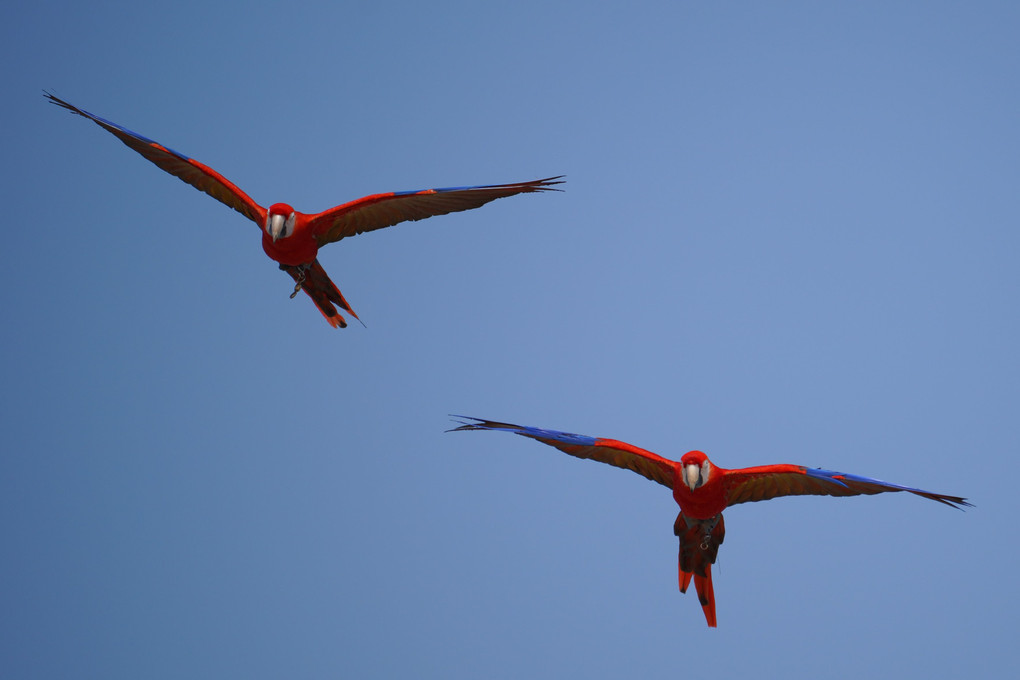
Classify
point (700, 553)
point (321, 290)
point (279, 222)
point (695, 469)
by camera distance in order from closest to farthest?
point (695, 469), point (700, 553), point (279, 222), point (321, 290)

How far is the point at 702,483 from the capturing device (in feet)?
37.1

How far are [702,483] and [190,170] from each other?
23.2 ft

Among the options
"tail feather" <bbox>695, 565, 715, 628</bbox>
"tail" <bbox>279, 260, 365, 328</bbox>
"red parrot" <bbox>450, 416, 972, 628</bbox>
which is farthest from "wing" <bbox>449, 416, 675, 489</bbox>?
"tail" <bbox>279, 260, 365, 328</bbox>

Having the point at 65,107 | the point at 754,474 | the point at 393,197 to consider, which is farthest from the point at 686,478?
the point at 65,107

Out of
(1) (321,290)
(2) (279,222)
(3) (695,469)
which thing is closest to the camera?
(3) (695,469)

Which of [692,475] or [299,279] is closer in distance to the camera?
[692,475]

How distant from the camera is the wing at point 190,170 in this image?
43.4 ft

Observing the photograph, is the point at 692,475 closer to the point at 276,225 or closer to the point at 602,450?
the point at 602,450

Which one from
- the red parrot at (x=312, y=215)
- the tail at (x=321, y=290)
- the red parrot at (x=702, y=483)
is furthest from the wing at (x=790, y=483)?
the tail at (x=321, y=290)

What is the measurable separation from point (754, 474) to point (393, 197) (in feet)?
15.8

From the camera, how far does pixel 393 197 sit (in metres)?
12.6

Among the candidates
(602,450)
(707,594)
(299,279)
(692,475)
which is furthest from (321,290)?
(707,594)

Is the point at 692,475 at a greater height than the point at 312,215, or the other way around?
the point at 312,215

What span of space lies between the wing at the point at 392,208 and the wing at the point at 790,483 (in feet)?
12.2
